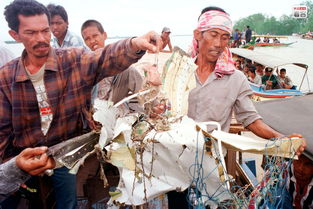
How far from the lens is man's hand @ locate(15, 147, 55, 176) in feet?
→ 3.96

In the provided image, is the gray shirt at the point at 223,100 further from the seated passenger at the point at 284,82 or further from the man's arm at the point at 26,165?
the seated passenger at the point at 284,82

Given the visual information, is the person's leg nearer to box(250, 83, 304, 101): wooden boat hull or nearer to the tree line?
box(250, 83, 304, 101): wooden boat hull

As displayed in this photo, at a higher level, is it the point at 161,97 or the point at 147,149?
the point at 161,97

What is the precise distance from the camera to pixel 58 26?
344cm

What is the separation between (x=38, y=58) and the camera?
1826mm

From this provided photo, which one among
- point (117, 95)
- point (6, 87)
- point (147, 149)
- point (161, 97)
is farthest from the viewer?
point (117, 95)

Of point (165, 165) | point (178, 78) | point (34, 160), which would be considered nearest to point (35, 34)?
point (34, 160)

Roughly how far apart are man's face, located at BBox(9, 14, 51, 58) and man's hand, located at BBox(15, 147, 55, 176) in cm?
94

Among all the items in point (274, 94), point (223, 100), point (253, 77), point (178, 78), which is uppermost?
point (178, 78)

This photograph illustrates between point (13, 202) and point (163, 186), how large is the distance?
4.67 ft

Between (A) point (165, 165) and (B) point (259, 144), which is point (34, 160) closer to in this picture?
(A) point (165, 165)

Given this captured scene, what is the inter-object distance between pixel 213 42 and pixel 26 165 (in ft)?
5.48

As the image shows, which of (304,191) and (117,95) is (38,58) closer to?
(117,95)

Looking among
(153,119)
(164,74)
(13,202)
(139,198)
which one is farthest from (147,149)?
(13,202)
